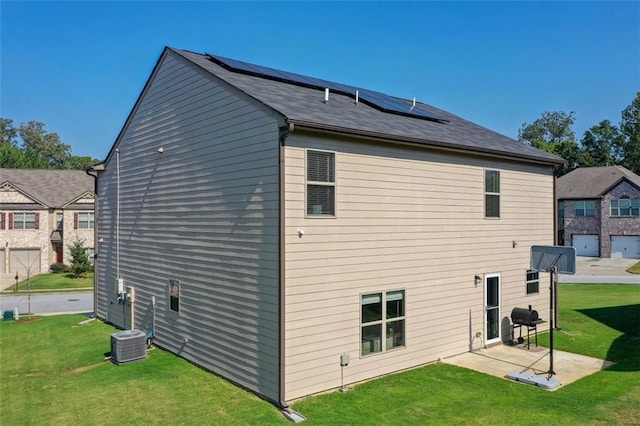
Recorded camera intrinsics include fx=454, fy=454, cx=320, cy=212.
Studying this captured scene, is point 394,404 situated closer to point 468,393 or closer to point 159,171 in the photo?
point 468,393

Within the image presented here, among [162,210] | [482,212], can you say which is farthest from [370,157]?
[162,210]

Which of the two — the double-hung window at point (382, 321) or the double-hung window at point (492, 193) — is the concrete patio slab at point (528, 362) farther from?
the double-hung window at point (492, 193)

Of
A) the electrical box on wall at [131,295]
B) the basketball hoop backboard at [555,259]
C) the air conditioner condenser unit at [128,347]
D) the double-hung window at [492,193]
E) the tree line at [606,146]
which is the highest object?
the tree line at [606,146]

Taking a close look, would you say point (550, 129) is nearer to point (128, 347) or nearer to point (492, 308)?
point (492, 308)

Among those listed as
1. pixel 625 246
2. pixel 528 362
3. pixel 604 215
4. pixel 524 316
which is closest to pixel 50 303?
pixel 524 316

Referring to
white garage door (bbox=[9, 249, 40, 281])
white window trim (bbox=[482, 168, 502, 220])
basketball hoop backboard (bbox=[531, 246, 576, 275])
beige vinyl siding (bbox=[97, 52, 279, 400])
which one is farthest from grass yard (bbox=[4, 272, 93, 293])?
basketball hoop backboard (bbox=[531, 246, 576, 275])

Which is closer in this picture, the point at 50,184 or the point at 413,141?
the point at 413,141

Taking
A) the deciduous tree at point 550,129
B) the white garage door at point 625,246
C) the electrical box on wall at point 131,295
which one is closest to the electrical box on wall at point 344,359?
the electrical box on wall at point 131,295
